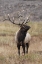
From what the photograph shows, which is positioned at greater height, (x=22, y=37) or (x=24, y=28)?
(x=24, y=28)

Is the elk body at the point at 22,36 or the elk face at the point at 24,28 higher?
the elk face at the point at 24,28

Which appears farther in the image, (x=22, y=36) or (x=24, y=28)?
(x=22, y=36)

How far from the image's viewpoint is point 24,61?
13.5 m

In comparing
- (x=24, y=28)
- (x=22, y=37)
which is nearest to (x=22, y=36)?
(x=22, y=37)

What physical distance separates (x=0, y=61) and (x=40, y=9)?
40005 millimetres

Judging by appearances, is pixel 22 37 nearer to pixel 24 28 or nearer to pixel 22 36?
pixel 22 36

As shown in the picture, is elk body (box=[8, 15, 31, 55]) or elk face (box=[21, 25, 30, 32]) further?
elk body (box=[8, 15, 31, 55])

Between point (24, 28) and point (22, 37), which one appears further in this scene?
point (22, 37)

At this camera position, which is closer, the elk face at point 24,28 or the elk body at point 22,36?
the elk face at point 24,28

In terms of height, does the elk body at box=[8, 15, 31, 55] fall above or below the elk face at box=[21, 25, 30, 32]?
below

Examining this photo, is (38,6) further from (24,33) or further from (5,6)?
(24,33)

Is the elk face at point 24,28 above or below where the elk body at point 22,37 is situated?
above

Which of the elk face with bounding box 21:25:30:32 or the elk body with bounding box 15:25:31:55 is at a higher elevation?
the elk face with bounding box 21:25:30:32

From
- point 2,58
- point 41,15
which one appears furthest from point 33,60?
point 41,15
